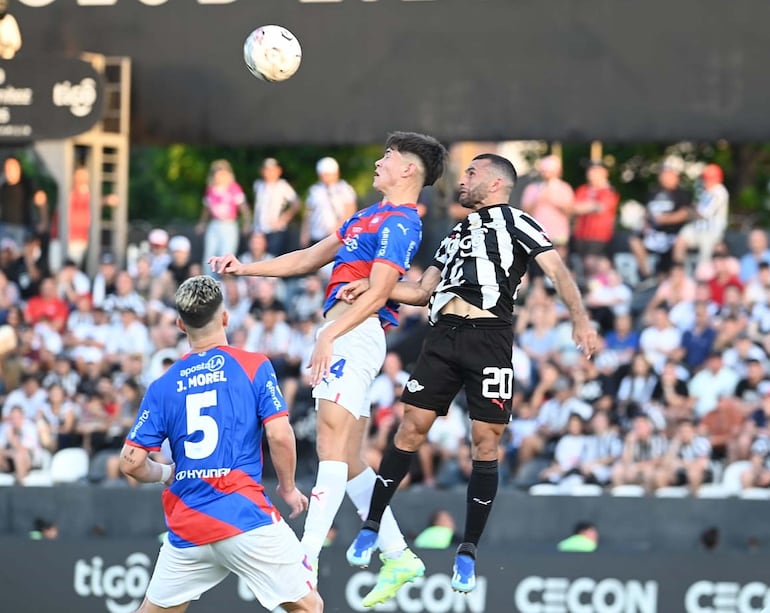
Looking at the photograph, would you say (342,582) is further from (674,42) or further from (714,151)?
(714,151)

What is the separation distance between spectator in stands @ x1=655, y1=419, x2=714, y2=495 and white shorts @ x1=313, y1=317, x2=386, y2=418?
236 inches

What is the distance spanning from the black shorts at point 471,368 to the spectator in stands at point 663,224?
8.87 m

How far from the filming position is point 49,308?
1803cm

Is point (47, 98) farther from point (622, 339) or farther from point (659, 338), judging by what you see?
point (659, 338)

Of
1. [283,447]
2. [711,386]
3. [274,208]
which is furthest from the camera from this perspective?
[274,208]

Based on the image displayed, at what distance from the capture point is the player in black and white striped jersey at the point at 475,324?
859 centimetres

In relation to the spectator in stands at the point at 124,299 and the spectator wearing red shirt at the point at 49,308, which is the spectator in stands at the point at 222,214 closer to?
the spectator in stands at the point at 124,299

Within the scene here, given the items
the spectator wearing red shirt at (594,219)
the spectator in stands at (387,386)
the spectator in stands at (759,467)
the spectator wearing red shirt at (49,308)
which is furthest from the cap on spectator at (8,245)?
the spectator in stands at (759,467)

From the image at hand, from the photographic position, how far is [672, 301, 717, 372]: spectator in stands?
1545 centimetres

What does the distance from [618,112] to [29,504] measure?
27.4 feet

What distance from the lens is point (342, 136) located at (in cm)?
1888

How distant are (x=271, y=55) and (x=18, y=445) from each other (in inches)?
319

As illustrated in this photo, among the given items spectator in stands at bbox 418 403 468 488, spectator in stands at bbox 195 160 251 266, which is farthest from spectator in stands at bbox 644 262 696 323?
spectator in stands at bbox 195 160 251 266

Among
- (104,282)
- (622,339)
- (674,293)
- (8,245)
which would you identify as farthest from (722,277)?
(8,245)
